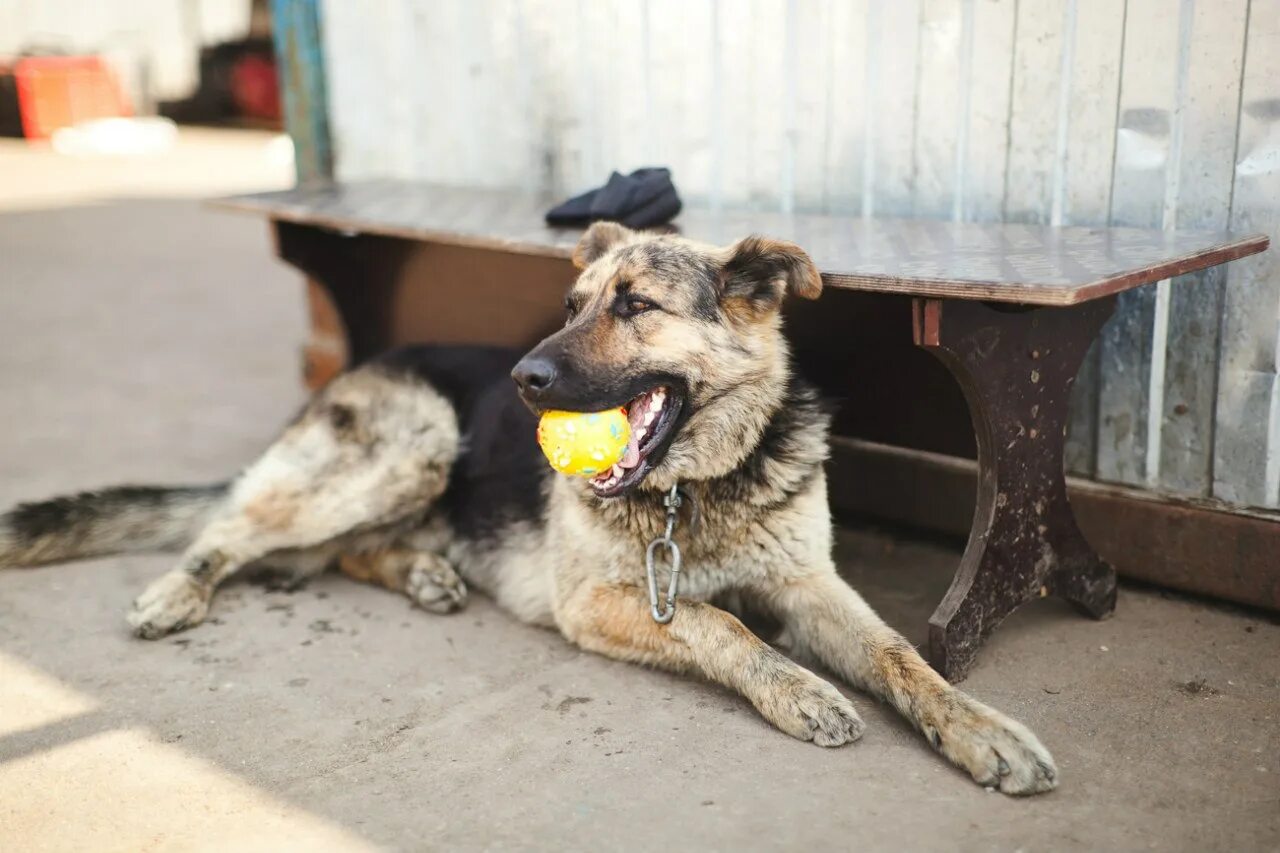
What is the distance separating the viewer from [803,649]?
3639 mm

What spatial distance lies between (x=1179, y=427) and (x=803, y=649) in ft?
5.01

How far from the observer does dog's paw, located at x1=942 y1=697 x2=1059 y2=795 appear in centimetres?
286

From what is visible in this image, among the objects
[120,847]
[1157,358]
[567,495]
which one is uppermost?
[1157,358]

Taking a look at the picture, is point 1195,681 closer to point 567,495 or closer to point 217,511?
point 567,495

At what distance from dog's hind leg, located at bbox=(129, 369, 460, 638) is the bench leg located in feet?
6.55

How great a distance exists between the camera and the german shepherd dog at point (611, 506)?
3.26 m

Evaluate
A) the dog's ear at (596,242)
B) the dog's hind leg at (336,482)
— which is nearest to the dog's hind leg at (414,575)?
the dog's hind leg at (336,482)

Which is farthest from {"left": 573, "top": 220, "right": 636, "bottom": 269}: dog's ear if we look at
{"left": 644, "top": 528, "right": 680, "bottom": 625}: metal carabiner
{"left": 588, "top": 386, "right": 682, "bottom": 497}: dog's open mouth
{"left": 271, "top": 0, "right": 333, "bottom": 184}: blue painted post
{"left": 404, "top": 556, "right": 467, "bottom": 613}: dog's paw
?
{"left": 271, "top": 0, "right": 333, "bottom": 184}: blue painted post

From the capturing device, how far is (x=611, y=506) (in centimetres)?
371

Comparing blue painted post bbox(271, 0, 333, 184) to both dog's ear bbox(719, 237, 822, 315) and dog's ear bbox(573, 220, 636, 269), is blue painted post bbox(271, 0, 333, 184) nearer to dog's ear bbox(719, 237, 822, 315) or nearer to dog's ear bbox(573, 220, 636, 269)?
dog's ear bbox(573, 220, 636, 269)

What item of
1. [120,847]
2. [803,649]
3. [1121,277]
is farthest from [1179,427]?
[120,847]

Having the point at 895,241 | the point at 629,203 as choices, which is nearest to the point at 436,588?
the point at 629,203

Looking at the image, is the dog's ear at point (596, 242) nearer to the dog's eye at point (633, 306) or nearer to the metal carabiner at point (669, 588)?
the dog's eye at point (633, 306)

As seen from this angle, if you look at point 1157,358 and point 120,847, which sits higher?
point 1157,358
